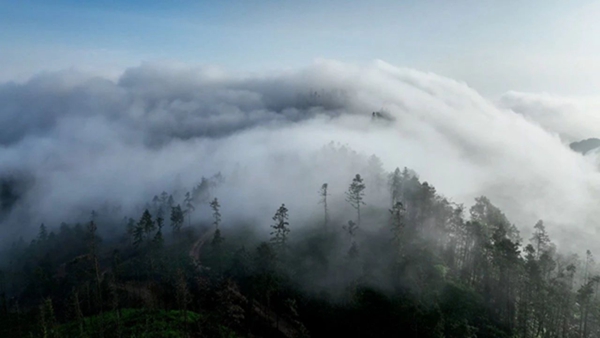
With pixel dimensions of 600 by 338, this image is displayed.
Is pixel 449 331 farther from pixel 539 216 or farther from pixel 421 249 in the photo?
pixel 539 216

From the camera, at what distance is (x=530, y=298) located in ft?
280

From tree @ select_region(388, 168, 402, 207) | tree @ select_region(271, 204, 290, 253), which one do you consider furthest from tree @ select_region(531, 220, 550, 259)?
tree @ select_region(271, 204, 290, 253)

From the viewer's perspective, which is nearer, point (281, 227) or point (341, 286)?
point (341, 286)

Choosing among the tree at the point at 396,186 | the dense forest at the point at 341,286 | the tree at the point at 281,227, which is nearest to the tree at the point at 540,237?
the dense forest at the point at 341,286

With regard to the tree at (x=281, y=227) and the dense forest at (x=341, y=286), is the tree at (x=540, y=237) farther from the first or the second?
the tree at (x=281, y=227)

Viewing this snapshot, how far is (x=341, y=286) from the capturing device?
98.2 metres

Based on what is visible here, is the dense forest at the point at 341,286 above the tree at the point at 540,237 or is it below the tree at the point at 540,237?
below

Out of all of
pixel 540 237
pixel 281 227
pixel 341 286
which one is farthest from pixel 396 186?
pixel 540 237

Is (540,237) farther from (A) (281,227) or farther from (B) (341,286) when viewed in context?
(A) (281,227)

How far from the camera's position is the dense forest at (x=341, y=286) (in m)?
78.9

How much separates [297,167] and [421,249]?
102983mm

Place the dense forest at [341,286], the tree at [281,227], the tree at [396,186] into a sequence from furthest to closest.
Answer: the tree at [396,186] < the tree at [281,227] < the dense forest at [341,286]

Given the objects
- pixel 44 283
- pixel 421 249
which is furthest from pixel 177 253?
pixel 421 249

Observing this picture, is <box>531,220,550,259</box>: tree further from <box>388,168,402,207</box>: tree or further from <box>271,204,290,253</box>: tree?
<box>271,204,290,253</box>: tree
